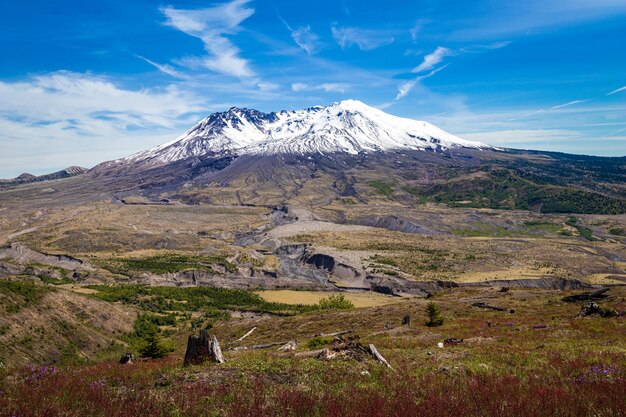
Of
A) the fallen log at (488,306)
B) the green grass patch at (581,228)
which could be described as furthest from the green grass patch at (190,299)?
the green grass patch at (581,228)

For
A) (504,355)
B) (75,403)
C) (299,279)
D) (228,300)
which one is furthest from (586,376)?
(299,279)

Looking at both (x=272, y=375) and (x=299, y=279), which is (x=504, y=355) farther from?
(x=299, y=279)

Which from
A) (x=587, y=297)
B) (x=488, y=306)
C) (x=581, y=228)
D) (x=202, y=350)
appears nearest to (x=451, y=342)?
(x=202, y=350)

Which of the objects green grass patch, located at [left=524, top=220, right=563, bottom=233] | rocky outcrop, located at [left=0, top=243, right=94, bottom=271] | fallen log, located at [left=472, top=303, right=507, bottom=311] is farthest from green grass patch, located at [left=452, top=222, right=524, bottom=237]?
rocky outcrop, located at [left=0, top=243, right=94, bottom=271]

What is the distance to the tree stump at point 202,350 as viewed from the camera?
12.8m

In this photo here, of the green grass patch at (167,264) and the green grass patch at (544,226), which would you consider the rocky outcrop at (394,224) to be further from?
the green grass patch at (167,264)

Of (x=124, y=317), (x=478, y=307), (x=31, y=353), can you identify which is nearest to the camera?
(x=31, y=353)

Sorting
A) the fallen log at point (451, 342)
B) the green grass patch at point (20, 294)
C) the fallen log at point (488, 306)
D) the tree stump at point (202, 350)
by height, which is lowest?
the fallen log at point (488, 306)

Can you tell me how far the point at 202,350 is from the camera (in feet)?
42.9

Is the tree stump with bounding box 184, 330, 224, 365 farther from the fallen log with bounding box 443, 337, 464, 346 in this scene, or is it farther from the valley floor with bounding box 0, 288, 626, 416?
the fallen log with bounding box 443, 337, 464, 346

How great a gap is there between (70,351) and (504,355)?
1241 inches

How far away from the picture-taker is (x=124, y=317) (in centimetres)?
4488

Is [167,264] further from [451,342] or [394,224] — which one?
[394,224]

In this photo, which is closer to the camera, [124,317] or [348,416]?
[348,416]
